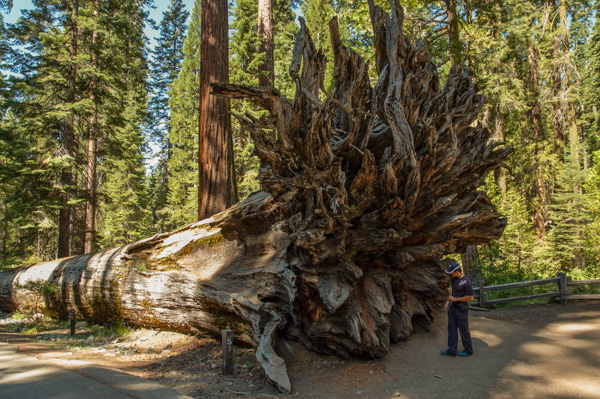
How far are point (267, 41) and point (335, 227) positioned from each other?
36.2 feet

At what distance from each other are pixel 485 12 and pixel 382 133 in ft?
34.5

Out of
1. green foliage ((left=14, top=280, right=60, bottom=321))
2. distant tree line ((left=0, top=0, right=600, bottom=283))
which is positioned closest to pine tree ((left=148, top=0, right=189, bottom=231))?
distant tree line ((left=0, top=0, right=600, bottom=283))

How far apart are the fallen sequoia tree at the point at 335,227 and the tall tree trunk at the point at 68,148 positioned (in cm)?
656

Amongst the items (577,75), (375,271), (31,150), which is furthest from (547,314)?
(31,150)

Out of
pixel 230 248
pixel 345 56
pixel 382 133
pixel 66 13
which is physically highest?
pixel 66 13

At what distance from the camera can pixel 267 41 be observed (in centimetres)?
1487

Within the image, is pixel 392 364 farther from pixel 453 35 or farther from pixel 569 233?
pixel 569 233

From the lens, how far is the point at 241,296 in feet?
22.4

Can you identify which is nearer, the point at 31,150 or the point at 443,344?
the point at 443,344

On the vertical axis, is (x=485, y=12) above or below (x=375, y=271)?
above

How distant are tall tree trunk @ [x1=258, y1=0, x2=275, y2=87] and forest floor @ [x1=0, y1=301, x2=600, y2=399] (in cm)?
951

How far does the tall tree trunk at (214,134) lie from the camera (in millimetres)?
9828

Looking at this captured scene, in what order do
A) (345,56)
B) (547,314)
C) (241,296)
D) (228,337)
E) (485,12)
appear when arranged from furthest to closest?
(485,12) → (547,314) → (345,56) → (241,296) → (228,337)

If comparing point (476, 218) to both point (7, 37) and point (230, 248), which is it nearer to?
point (230, 248)
